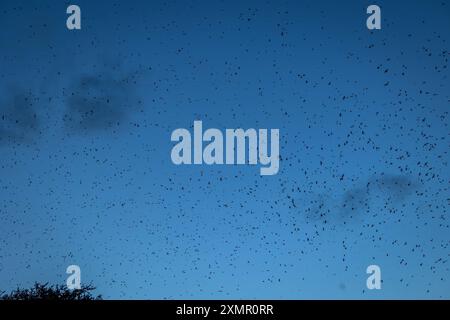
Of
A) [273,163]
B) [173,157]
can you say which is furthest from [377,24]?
[173,157]

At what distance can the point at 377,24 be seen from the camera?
982 cm

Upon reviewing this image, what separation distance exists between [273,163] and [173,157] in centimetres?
139
